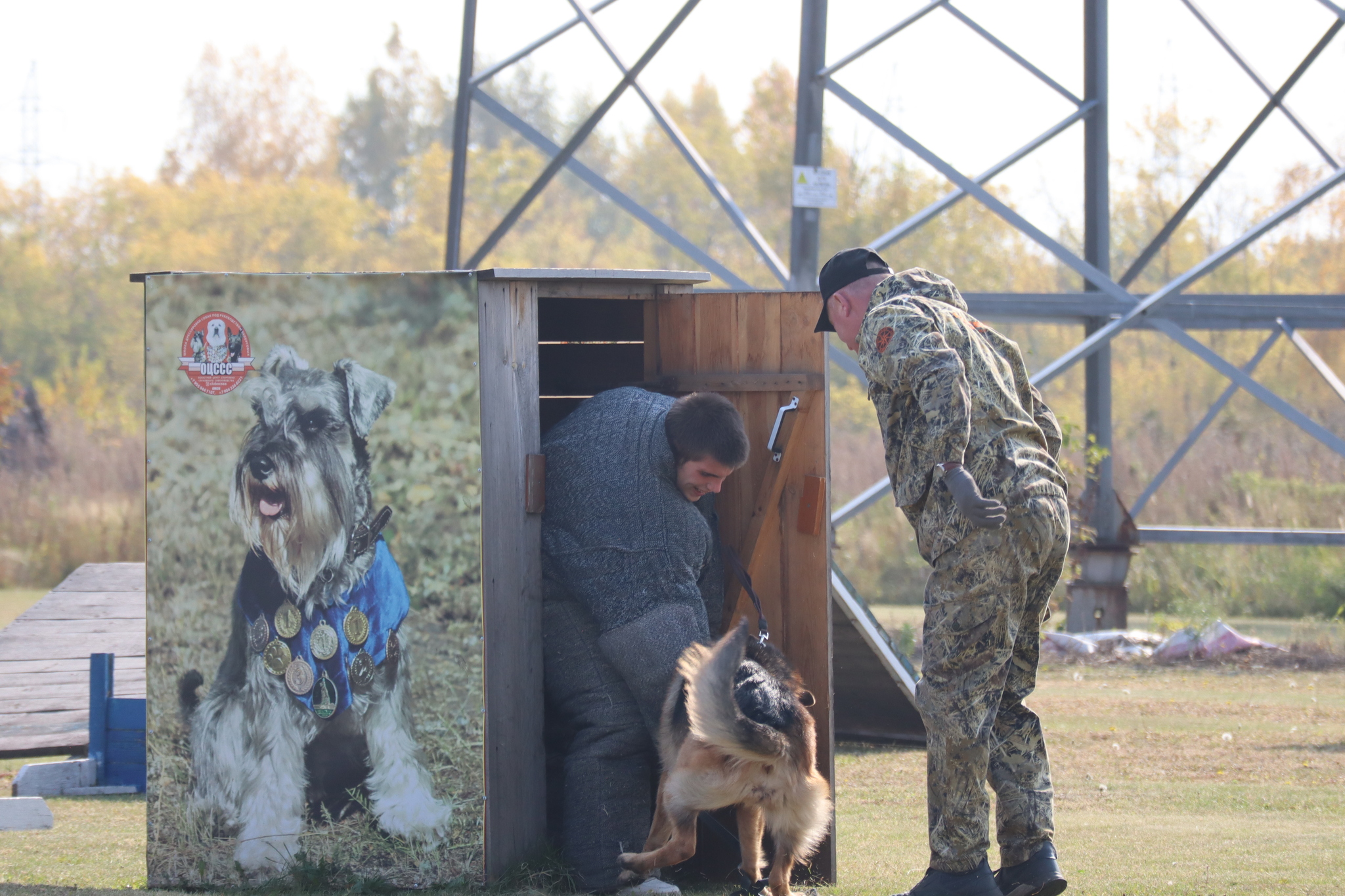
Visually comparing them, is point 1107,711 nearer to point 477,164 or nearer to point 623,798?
point 623,798

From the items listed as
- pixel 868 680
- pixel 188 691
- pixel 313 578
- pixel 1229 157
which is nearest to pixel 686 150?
pixel 868 680

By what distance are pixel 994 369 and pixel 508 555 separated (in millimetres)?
1833

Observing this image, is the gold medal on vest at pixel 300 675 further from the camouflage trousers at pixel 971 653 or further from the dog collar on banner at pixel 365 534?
the camouflage trousers at pixel 971 653

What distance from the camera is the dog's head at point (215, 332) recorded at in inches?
188

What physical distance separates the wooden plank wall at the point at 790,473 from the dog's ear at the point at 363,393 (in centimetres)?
141

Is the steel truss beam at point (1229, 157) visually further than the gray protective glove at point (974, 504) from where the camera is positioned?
Yes

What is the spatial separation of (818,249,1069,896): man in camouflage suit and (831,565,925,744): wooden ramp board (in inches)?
116

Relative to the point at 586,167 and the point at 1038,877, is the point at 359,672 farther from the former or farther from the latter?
the point at 586,167

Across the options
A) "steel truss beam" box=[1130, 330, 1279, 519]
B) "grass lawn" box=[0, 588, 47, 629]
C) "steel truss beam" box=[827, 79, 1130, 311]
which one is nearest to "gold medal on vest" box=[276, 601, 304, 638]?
"steel truss beam" box=[827, 79, 1130, 311]

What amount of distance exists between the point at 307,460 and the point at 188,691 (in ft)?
3.01

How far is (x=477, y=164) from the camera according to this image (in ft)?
151

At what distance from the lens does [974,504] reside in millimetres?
3945

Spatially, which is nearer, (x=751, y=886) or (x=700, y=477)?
(x=751, y=886)

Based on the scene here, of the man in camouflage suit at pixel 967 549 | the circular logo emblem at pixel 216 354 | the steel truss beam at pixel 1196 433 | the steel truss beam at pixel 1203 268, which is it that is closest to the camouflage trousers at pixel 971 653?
the man in camouflage suit at pixel 967 549
